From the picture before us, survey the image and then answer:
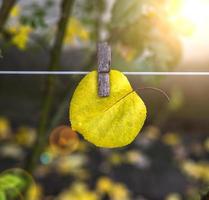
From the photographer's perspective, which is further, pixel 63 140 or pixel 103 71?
pixel 63 140

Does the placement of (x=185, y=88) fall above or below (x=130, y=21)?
below

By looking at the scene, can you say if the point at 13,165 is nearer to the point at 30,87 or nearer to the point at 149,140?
the point at 30,87

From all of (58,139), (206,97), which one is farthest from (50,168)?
(206,97)

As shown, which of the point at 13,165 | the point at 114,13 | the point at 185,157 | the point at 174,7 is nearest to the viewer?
the point at 114,13

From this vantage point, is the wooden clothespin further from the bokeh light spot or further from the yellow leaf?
the bokeh light spot

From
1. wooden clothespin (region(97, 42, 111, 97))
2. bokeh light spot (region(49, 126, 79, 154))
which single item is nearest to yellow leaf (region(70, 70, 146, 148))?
wooden clothespin (region(97, 42, 111, 97))

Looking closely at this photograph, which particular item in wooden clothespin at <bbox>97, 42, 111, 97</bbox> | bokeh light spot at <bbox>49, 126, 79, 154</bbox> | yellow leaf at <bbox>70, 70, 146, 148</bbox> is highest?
wooden clothespin at <bbox>97, 42, 111, 97</bbox>

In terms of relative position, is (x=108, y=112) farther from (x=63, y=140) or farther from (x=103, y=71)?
(x=63, y=140)

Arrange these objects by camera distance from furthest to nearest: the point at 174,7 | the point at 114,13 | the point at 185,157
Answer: the point at 185,157 → the point at 174,7 → the point at 114,13

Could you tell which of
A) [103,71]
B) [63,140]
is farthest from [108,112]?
[63,140]
